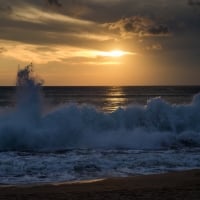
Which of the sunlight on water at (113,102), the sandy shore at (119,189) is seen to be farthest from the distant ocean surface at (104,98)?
the sandy shore at (119,189)

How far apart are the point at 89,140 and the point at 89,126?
8.04ft

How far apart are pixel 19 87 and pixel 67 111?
2.93 meters

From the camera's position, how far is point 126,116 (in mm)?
25422

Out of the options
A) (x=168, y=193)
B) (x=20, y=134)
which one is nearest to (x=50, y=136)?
(x=20, y=134)

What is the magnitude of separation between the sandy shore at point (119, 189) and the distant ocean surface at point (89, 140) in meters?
1.04

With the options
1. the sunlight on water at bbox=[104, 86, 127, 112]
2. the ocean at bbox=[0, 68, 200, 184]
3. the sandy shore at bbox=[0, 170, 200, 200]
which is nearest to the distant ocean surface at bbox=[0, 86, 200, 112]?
the sunlight on water at bbox=[104, 86, 127, 112]

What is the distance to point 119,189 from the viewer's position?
10.4 metres

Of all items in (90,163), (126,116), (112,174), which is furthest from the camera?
(126,116)

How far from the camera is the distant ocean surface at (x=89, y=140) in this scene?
44.1 ft

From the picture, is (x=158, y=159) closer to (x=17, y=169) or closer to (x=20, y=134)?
(x=17, y=169)

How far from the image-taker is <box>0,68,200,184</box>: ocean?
1344 centimetres

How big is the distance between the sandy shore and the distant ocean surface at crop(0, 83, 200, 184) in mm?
1040

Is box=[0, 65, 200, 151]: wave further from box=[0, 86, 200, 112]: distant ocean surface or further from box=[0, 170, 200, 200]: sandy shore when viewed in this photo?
box=[0, 170, 200, 200]: sandy shore

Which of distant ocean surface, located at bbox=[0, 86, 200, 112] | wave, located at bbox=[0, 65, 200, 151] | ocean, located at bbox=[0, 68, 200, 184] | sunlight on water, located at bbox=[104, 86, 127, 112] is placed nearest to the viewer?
ocean, located at bbox=[0, 68, 200, 184]
